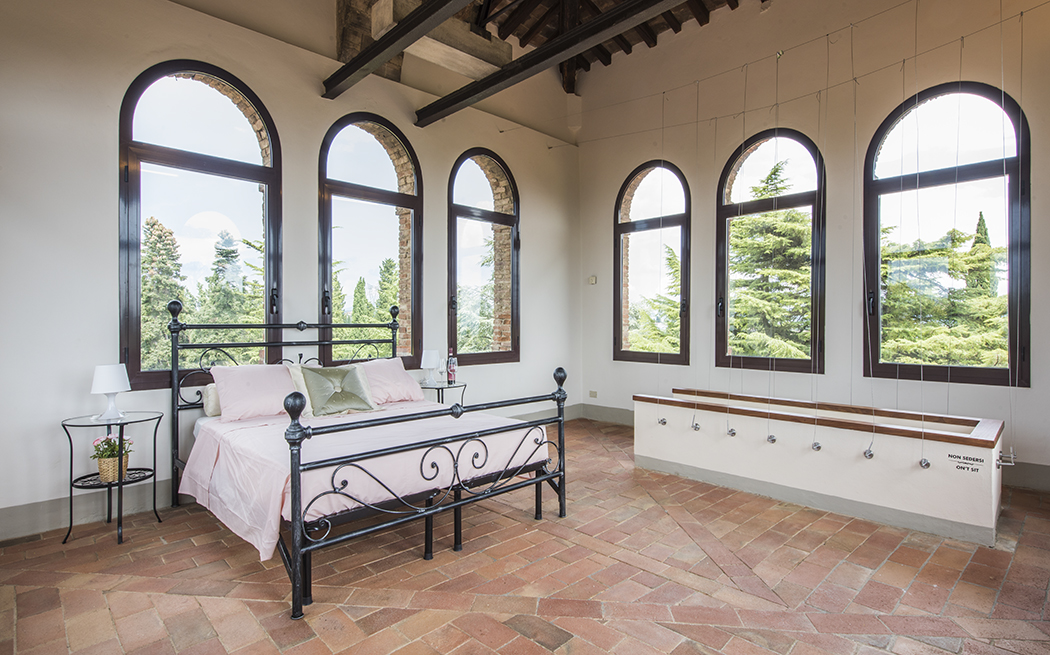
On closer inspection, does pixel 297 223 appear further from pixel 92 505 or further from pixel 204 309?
pixel 92 505

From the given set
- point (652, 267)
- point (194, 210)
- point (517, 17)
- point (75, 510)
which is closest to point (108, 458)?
point (75, 510)

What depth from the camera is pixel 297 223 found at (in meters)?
4.41

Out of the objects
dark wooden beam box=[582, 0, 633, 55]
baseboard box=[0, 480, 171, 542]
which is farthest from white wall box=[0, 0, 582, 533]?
dark wooden beam box=[582, 0, 633, 55]

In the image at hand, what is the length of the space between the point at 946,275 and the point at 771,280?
53.9 inches

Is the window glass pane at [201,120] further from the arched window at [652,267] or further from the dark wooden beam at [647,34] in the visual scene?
the dark wooden beam at [647,34]

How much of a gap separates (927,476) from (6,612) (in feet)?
15.1

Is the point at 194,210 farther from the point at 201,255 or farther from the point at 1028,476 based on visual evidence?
the point at 1028,476

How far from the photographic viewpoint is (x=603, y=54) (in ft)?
21.5

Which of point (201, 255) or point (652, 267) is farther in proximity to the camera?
point (652, 267)

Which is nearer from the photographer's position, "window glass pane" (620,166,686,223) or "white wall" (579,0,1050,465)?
"white wall" (579,0,1050,465)

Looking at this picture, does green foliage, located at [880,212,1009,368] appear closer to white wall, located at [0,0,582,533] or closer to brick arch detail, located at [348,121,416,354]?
brick arch detail, located at [348,121,416,354]

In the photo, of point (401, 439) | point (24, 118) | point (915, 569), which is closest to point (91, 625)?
point (401, 439)

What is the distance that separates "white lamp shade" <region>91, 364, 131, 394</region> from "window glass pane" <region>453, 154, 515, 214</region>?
3.34m

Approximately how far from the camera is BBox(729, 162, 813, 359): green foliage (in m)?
→ 5.18
